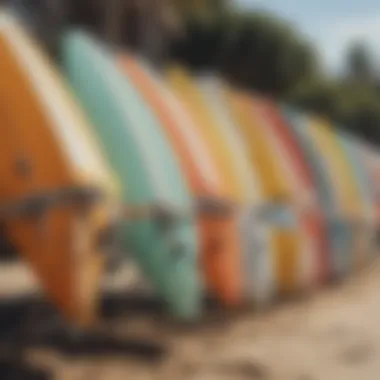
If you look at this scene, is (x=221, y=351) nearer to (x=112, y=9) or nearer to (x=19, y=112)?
(x=19, y=112)

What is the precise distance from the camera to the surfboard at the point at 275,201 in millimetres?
9750

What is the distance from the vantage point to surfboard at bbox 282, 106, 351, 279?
38.8 ft

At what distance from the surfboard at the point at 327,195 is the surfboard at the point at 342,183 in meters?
0.11

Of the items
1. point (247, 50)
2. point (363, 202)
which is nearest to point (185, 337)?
point (363, 202)

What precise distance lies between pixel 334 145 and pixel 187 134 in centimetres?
543

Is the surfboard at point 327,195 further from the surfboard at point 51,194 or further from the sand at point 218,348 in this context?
the surfboard at point 51,194

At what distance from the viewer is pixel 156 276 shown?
23.6ft

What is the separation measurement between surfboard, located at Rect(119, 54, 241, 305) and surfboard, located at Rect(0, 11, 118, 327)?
1.79m

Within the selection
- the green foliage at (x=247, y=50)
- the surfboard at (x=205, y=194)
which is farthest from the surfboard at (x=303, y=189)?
the green foliage at (x=247, y=50)

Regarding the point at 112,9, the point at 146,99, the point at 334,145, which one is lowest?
the point at 146,99

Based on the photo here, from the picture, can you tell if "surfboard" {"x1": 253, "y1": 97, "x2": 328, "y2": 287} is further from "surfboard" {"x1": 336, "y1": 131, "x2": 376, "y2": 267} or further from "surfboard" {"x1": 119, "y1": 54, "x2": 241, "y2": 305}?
"surfboard" {"x1": 119, "y1": 54, "x2": 241, "y2": 305}

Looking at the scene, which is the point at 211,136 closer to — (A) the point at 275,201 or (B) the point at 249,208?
(B) the point at 249,208

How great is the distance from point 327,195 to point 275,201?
2.10m

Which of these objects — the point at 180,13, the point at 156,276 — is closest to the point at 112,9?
the point at 180,13
